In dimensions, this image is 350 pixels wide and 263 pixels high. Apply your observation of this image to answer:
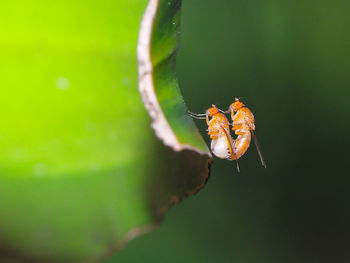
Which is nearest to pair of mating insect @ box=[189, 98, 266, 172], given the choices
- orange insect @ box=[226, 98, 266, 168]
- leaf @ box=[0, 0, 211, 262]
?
orange insect @ box=[226, 98, 266, 168]

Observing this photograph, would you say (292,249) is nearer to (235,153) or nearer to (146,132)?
(235,153)

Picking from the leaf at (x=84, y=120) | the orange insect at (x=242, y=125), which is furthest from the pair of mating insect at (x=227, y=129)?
the leaf at (x=84, y=120)

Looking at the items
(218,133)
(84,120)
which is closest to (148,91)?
(84,120)

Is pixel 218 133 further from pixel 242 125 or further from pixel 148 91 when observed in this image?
pixel 148 91

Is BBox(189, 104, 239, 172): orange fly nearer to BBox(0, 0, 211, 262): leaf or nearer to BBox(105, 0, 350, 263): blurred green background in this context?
BBox(105, 0, 350, 263): blurred green background

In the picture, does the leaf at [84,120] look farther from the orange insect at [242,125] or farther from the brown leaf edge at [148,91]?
the orange insect at [242,125]

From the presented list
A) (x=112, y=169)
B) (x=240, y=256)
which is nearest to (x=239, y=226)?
(x=240, y=256)
